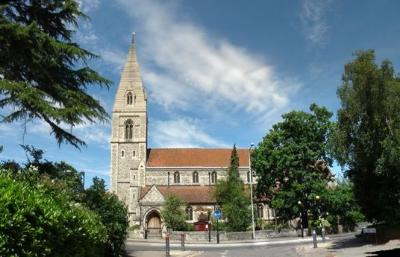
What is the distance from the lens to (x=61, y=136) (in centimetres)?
1463

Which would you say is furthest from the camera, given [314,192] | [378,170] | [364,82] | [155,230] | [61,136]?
[155,230]

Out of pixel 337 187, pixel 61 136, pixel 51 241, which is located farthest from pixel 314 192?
pixel 51 241

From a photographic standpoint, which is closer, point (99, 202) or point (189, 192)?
point (99, 202)

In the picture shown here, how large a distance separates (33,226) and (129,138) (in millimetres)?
73805

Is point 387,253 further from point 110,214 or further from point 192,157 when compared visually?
point 192,157

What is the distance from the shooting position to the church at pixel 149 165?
245ft

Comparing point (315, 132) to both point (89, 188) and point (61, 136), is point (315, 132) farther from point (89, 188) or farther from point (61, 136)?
point (61, 136)

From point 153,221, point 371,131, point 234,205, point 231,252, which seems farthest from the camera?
point 153,221

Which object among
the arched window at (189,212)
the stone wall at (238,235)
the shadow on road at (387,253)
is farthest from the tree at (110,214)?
the arched window at (189,212)

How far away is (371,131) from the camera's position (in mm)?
25891

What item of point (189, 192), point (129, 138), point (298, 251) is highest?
point (129, 138)

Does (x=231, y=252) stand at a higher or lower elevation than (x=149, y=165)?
lower

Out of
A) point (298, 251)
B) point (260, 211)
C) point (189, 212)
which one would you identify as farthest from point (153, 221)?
point (298, 251)

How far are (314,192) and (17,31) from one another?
133ft
